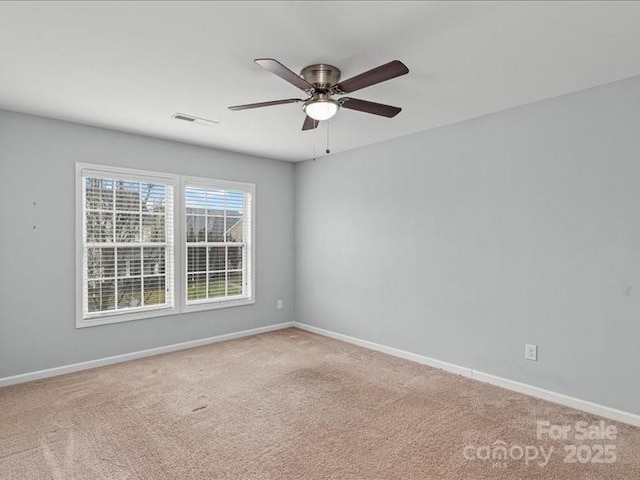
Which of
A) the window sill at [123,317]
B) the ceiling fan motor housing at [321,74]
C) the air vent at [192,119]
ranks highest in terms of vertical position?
the air vent at [192,119]

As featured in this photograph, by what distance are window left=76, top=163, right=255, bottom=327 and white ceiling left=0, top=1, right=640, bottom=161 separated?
0.92 meters

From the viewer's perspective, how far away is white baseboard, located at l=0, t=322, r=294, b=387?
3.51 metres

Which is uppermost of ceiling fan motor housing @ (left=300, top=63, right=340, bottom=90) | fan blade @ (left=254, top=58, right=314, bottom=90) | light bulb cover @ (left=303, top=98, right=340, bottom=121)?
ceiling fan motor housing @ (left=300, top=63, right=340, bottom=90)

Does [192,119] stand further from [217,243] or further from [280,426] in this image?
[280,426]

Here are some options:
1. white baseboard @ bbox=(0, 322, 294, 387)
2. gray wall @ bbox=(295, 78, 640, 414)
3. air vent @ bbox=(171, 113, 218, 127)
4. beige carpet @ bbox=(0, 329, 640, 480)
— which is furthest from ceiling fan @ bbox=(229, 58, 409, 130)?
white baseboard @ bbox=(0, 322, 294, 387)

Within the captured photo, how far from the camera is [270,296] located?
5.50 meters

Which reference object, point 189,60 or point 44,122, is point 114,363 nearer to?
point 44,122

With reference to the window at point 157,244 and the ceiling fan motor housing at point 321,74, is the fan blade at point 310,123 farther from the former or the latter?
the window at point 157,244

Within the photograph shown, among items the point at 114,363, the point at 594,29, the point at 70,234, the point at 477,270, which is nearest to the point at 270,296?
the point at 114,363

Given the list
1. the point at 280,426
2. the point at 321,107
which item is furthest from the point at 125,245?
the point at 321,107

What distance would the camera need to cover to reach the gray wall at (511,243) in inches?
110

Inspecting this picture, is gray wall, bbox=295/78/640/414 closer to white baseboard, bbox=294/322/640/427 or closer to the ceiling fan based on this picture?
white baseboard, bbox=294/322/640/427

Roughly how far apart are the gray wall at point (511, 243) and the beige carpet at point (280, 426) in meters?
0.43

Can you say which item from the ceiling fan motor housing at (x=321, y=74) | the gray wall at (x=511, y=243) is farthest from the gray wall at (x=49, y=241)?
the ceiling fan motor housing at (x=321, y=74)
